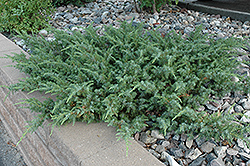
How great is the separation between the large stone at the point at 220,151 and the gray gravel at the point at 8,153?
217 cm

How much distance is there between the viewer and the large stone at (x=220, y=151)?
1.55 meters

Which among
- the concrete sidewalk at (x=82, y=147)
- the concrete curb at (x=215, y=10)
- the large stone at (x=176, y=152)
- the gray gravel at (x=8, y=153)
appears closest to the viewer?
the concrete sidewalk at (x=82, y=147)

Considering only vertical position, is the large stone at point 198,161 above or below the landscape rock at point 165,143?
below

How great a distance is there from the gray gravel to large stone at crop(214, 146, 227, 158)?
2.17 m

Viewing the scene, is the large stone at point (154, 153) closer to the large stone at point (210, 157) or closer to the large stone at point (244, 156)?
the large stone at point (210, 157)

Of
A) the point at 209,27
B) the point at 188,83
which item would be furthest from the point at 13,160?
the point at 209,27

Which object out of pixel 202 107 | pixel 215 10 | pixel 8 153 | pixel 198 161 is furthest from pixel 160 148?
pixel 215 10

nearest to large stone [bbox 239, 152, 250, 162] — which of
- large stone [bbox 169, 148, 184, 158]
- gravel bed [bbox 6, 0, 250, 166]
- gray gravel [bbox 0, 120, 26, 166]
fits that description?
gravel bed [bbox 6, 0, 250, 166]

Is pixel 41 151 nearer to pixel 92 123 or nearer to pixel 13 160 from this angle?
pixel 92 123

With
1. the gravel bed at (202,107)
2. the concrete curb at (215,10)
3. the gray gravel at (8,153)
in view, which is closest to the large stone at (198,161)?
the gravel bed at (202,107)

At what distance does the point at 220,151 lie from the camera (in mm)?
1558

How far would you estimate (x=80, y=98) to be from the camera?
178 cm

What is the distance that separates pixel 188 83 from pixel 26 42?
200 centimetres

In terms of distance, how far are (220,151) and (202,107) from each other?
1.41 ft
